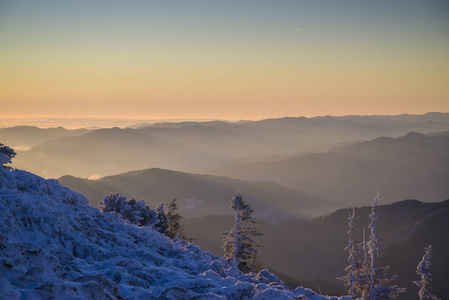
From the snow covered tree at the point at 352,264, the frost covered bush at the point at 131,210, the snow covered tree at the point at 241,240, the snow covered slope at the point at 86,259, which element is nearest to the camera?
the snow covered slope at the point at 86,259

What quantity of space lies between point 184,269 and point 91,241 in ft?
18.0

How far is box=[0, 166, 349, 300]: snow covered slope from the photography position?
10.6 metres

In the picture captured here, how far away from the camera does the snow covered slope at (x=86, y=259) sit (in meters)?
10.6

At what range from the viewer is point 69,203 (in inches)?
847

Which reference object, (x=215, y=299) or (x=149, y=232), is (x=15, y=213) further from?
(x=215, y=299)

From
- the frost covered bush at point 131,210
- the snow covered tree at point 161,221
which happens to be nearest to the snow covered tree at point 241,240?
the frost covered bush at point 131,210

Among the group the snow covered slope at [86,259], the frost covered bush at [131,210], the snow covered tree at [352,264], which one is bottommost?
the snow covered tree at [352,264]

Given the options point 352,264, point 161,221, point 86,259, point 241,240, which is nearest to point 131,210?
point 161,221

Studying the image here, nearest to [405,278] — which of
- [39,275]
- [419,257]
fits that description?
[419,257]

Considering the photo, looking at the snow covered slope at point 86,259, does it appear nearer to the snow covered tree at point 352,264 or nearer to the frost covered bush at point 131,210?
the frost covered bush at point 131,210

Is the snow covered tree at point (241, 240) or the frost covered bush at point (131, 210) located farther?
the frost covered bush at point (131, 210)

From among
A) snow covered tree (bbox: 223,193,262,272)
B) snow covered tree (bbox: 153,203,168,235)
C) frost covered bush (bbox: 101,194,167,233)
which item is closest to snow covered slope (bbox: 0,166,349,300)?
snow covered tree (bbox: 223,193,262,272)

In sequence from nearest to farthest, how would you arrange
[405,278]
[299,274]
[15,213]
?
[15,213]
[405,278]
[299,274]

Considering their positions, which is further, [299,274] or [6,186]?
[299,274]
